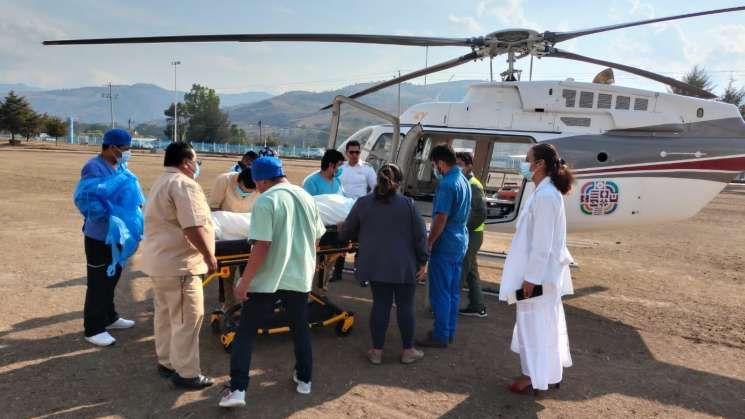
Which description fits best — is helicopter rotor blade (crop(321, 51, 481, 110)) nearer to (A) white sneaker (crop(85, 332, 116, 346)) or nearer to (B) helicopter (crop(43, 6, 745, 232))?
(B) helicopter (crop(43, 6, 745, 232))

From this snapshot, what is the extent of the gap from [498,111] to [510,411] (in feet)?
14.9

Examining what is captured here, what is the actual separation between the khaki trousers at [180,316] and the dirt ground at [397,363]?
10.0 inches

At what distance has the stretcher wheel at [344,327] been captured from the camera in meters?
4.80

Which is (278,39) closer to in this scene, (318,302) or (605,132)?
(318,302)

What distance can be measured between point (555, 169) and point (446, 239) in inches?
52.0

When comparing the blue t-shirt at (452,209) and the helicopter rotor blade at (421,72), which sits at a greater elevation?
the helicopter rotor blade at (421,72)

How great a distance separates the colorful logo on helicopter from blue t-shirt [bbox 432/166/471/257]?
287cm

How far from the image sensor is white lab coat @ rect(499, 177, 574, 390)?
3377 millimetres

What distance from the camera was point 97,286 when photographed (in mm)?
4270

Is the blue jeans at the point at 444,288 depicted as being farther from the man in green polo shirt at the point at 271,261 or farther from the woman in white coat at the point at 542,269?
the man in green polo shirt at the point at 271,261

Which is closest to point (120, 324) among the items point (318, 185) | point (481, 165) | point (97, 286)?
point (97, 286)

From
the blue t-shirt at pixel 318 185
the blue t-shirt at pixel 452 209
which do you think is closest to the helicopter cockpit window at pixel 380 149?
the blue t-shirt at pixel 318 185

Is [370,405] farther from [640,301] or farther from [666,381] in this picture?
[640,301]

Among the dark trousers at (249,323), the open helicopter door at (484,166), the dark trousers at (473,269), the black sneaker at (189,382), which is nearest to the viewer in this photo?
the dark trousers at (249,323)
